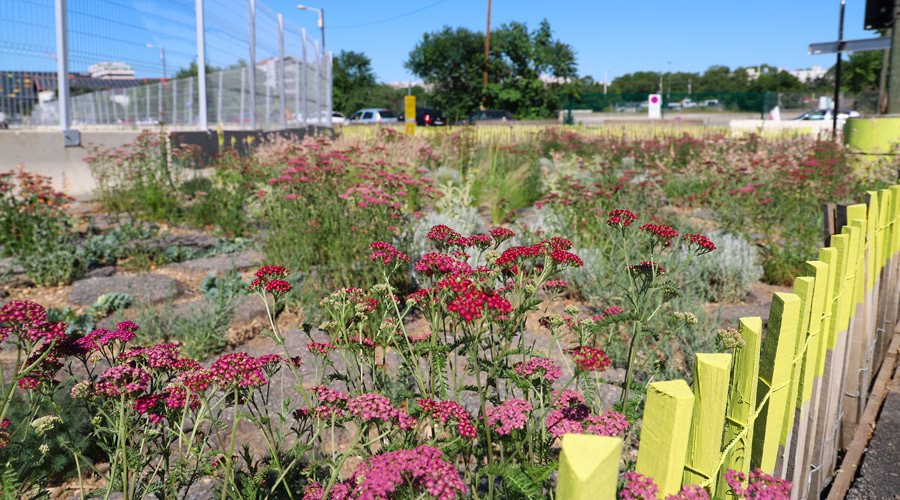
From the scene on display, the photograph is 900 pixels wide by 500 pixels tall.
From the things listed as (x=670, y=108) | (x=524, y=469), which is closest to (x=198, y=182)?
(x=524, y=469)

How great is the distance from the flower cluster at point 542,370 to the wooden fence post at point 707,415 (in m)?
0.34

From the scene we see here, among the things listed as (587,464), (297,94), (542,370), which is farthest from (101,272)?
(297,94)

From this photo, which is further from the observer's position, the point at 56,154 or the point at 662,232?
the point at 56,154

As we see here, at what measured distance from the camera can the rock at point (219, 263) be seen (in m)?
4.89

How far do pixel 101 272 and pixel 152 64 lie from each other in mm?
6231

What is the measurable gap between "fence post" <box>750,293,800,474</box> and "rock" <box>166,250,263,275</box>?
164 inches

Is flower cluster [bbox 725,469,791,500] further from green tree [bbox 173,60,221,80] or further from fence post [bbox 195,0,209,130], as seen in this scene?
green tree [bbox 173,60,221,80]

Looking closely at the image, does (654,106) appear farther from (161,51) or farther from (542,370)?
(542,370)

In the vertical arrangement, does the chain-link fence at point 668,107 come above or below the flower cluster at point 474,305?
above

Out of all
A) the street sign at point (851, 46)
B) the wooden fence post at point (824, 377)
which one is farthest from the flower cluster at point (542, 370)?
the street sign at point (851, 46)

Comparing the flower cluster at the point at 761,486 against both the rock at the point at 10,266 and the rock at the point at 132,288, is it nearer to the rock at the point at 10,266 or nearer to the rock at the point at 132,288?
the rock at the point at 132,288

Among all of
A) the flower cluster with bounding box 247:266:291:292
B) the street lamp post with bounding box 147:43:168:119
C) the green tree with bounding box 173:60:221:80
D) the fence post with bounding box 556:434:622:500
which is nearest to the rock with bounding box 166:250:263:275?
the flower cluster with bounding box 247:266:291:292

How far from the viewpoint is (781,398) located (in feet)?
4.72

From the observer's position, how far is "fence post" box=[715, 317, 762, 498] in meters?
1.26
